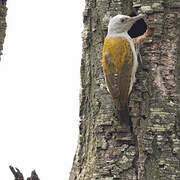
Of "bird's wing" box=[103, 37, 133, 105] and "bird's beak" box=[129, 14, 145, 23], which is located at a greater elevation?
"bird's beak" box=[129, 14, 145, 23]

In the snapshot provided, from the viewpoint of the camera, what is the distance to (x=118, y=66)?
5.08 meters

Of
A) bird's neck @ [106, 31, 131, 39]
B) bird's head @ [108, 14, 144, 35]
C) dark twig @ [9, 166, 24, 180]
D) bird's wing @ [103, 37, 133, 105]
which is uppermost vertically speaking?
bird's head @ [108, 14, 144, 35]

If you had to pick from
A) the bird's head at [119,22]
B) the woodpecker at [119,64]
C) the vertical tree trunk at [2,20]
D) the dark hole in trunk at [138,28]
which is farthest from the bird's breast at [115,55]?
the vertical tree trunk at [2,20]

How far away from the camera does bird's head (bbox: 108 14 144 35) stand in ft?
17.1

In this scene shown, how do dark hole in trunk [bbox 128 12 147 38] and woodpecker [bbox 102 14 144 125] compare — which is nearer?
woodpecker [bbox 102 14 144 125]

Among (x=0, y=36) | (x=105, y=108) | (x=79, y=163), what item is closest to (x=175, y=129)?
(x=105, y=108)

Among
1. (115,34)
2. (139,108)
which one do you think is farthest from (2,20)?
(139,108)

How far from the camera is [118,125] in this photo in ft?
16.7

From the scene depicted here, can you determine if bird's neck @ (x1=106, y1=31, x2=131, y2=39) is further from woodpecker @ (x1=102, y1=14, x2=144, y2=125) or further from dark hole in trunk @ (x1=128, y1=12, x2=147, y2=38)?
dark hole in trunk @ (x1=128, y1=12, x2=147, y2=38)

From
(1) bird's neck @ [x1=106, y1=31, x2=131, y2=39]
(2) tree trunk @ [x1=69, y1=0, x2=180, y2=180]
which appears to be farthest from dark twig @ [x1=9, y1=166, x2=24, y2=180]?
(1) bird's neck @ [x1=106, y1=31, x2=131, y2=39]

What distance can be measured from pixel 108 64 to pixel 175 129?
871 millimetres

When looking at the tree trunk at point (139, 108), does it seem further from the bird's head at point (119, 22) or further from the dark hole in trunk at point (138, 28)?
the dark hole in trunk at point (138, 28)

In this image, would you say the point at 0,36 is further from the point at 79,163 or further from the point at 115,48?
the point at 79,163

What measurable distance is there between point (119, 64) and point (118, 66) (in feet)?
0.08
